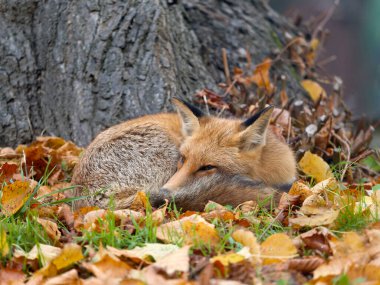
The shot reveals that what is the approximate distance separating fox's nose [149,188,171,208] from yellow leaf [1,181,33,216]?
95 centimetres

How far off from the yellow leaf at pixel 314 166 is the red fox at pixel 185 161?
0.89ft

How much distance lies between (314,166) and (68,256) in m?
3.19

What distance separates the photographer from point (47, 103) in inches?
266

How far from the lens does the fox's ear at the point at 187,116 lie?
5371 mm

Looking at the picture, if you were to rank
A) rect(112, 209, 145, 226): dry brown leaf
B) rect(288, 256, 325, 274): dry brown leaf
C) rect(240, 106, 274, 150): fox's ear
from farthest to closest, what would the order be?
rect(240, 106, 274, 150): fox's ear, rect(112, 209, 145, 226): dry brown leaf, rect(288, 256, 325, 274): dry brown leaf

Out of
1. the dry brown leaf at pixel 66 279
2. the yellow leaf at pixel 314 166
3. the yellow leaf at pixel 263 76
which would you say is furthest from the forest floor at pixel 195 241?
the yellow leaf at pixel 263 76

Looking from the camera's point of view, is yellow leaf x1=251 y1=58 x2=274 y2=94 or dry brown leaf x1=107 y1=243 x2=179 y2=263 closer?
dry brown leaf x1=107 y1=243 x2=179 y2=263

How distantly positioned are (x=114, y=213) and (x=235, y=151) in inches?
61.2

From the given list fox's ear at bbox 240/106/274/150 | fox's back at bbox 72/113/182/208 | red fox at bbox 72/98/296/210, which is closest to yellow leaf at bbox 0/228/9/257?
fox's back at bbox 72/113/182/208

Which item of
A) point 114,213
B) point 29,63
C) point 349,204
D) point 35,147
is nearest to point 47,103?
point 29,63

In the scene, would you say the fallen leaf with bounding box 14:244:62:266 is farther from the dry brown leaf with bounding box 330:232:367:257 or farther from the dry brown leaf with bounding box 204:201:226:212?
the dry brown leaf with bounding box 330:232:367:257

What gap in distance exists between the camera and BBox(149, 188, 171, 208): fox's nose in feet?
15.0

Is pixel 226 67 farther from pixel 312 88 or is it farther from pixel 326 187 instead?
pixel 326 187

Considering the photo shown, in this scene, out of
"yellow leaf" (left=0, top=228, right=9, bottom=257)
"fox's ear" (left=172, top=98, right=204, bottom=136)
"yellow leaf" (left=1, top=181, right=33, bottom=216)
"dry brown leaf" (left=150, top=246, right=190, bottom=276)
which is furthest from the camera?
"fox's ear" (left=172, top=98, right=204, bottom=136)
